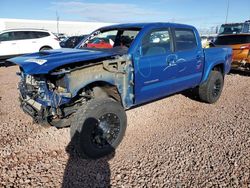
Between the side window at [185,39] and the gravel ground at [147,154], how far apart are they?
4.69ft

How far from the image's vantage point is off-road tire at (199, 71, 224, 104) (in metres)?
5.70

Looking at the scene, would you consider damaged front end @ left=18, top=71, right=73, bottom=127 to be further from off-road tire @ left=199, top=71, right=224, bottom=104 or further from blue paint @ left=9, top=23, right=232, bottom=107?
off-road tire @ left=199, top=71, right=224, bottom=104

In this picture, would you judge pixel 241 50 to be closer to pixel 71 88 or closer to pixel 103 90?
pixel 103 90

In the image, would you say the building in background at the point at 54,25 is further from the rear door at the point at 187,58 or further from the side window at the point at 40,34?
the rear door at the point at 187,58

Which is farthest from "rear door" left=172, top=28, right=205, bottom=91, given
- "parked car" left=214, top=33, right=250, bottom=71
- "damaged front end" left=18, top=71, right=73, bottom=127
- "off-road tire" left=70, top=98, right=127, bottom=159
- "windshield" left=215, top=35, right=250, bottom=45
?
"windshield" left=215, top=35, right=250, bottom=45

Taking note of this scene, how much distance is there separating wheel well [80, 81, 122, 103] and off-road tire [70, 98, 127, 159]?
0.25 m

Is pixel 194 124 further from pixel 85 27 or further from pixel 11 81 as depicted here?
pixel 85 27

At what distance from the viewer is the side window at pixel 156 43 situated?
13.4ft

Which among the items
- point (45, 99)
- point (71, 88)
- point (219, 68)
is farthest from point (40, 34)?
point (71, 88)

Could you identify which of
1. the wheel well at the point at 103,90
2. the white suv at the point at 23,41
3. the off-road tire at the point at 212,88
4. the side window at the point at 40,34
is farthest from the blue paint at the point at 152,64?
the side window at the point at 40,34

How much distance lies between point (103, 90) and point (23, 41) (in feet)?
36.1

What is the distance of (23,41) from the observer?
1327 cm

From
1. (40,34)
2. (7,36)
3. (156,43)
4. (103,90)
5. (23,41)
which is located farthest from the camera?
(40,34)

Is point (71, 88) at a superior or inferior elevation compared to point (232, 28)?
inferior
